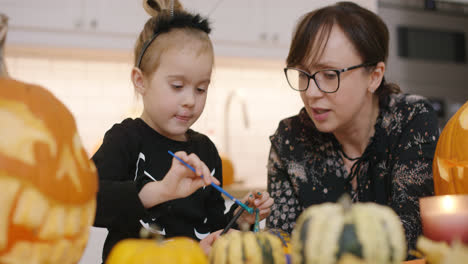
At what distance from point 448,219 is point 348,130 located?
2.68 ft

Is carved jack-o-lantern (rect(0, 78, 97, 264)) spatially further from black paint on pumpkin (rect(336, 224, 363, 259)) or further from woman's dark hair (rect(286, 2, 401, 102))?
woman's dark hair (rect(286, 2, 401, 102))

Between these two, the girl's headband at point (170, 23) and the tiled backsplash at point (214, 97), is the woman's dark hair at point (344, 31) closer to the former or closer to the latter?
the girl's headband at point (170, 23)

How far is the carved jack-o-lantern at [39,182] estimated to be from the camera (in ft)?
1.39

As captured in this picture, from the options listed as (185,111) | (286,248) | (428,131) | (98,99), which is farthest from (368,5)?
(286,248)

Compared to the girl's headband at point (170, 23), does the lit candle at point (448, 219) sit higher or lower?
lower

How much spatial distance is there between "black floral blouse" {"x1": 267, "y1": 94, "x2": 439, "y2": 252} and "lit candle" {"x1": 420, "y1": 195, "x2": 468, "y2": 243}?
0.58 meters

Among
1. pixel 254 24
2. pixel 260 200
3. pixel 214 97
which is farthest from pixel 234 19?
pixel 260 200

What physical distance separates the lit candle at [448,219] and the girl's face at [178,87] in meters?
0.59

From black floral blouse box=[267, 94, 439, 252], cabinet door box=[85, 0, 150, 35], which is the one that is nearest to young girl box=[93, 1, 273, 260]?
black floral blouse box=[267, 94, 439, 252]

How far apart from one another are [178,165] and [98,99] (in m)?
2.90

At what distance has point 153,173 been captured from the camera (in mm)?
996

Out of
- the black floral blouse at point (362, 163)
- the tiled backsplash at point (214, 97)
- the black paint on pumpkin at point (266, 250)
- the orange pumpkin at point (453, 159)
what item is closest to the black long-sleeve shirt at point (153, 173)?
the black floral blouse at point (362, 163)

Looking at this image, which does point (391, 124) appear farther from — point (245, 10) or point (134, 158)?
point (245, 10)

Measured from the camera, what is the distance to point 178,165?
25.6 inches
